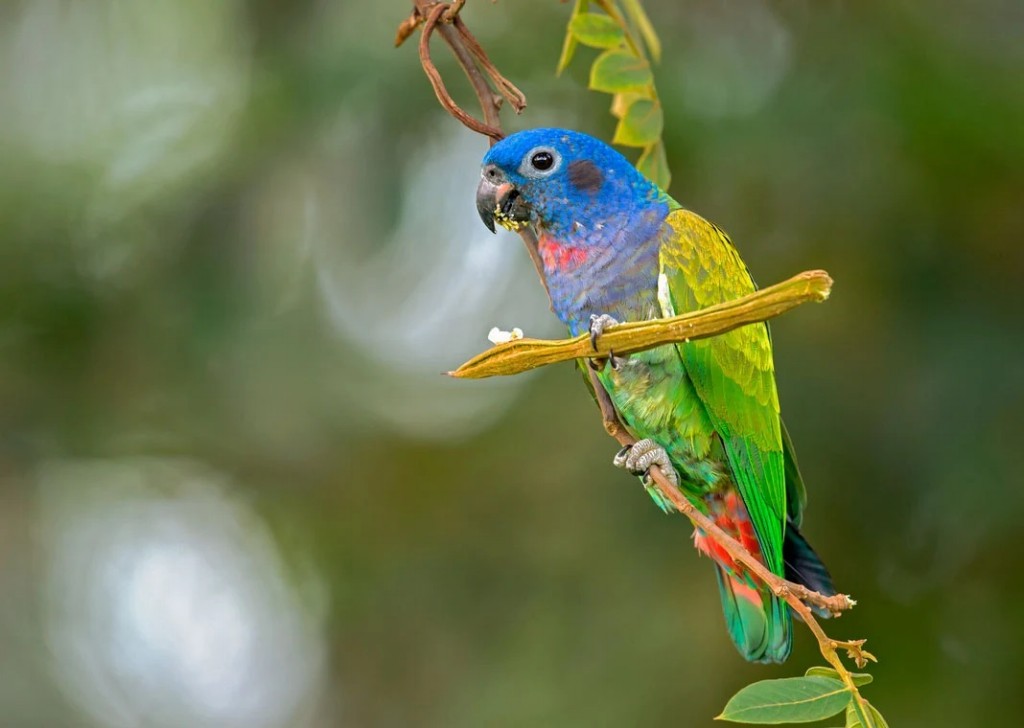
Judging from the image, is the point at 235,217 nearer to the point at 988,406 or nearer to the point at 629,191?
the point at 629,191

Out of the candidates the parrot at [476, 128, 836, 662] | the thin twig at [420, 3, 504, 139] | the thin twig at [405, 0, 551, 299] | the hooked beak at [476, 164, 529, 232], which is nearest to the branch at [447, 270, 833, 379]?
the thin twig at [405, 0, 551, 299]

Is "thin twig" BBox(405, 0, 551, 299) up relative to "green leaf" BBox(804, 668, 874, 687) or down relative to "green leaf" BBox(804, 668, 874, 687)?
up

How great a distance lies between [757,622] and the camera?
2523mm

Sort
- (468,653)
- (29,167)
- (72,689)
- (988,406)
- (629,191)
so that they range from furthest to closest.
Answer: (72,689), (468,653), (29,167), (988,406), (629,191)

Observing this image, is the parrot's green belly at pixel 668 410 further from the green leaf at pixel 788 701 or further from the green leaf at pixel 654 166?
the green leaf at pixel 788 701

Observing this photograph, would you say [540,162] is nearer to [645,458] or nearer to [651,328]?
[645,458]

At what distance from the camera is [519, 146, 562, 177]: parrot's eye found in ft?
8.09

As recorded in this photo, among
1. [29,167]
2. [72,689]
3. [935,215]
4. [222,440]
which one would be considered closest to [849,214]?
[935,215]

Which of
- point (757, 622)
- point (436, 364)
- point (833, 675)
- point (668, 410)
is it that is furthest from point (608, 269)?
point (436, 364)

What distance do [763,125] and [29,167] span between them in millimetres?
2819

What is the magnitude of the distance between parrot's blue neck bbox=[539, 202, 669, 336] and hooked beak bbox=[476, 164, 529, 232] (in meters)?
0.09

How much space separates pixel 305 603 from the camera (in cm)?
484

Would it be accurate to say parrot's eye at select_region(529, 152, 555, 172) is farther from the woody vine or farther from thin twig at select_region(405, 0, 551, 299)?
thin twig at select_region(405, 0, 551, 299)

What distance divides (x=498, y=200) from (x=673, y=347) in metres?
0.54
